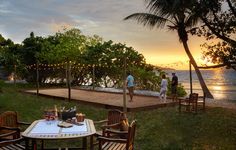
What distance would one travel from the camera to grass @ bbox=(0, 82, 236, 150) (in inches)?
389

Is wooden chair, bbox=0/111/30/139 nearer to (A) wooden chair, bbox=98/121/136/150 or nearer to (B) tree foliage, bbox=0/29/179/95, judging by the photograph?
(A) wooden chair, bbox=98/121/136/150

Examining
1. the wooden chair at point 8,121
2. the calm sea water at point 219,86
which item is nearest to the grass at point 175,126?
the wooden chair at point 8,121

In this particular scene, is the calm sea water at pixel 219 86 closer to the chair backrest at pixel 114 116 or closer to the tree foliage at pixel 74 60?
the tree foliage at pixel 74 60

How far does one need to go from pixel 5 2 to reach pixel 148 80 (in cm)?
1246

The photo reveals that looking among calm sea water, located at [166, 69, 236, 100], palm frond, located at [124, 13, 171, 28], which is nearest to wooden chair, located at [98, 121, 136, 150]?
palm frond, located at [124, 13, 171, 28]

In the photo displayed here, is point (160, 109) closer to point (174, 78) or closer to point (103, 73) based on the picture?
point (174, 78)

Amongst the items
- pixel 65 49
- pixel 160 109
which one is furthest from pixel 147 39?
pixel 160 109

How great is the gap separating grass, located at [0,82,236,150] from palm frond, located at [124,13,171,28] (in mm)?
7781

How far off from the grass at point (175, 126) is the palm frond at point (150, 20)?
25.5 ft

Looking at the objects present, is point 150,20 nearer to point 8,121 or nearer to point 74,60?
point 74,60

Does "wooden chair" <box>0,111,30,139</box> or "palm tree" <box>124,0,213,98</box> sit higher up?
"palm tree" <box>124,0,213,98</box>

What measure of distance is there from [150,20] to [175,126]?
37.5 ft

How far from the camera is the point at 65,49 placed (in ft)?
106

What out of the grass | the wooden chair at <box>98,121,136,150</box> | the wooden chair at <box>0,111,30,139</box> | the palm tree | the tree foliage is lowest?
the grass
